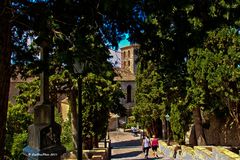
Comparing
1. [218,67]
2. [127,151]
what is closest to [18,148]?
[218,67]

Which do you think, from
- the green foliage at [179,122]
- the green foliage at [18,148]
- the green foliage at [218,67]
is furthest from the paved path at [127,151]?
the green foliage at [18,148]

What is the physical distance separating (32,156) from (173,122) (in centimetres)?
2282

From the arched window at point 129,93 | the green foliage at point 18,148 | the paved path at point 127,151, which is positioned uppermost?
the arched window at point 129,93

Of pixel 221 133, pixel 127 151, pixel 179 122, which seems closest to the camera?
pixel 179 122

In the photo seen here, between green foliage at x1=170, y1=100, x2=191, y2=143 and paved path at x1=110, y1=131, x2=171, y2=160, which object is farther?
green foliage at x1=170, y1=100, x2=191, y2=143

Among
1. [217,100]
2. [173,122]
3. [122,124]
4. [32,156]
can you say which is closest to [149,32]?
[32,156]

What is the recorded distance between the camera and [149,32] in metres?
8.18

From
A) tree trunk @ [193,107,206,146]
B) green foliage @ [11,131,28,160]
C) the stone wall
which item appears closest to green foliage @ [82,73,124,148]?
green foliage @ [11,131,28,160]

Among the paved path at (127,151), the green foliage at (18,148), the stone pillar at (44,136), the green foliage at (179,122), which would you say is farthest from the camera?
the green foliage at (179,122)

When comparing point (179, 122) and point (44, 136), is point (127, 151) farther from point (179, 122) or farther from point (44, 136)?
point (44, 136)

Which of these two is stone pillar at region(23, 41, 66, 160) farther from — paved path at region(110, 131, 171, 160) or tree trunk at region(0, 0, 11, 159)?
paved path at region(110, 131, 171, 160)

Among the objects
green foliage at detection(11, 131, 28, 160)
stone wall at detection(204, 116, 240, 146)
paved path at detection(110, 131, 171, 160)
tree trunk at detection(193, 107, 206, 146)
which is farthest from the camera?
stone wall at detection(204, 116, 240, 146)

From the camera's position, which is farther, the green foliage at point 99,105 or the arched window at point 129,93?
the arched window at point 129,93

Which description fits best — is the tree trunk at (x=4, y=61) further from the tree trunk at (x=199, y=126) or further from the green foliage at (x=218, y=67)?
the tree trunk at (x=199, y=126)
